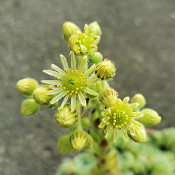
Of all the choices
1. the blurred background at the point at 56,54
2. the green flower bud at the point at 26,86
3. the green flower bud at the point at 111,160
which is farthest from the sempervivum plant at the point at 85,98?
the blurred background at the point at 56,54

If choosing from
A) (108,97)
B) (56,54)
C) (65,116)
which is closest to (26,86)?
(65,116)

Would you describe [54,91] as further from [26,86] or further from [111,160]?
[111,160]

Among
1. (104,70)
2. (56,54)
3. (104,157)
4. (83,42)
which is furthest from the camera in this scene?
(56,54)

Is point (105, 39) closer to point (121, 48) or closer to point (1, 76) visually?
point (121, 48)

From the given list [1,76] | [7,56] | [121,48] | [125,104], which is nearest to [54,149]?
[1,76]

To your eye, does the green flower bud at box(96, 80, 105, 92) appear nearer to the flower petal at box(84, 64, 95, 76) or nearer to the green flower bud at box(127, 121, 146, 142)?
the flower petal at box(84, 64, 95, 76)

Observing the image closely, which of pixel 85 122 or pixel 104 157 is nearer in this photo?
pixel 85 122

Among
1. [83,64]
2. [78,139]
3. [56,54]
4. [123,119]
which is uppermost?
[56,54]

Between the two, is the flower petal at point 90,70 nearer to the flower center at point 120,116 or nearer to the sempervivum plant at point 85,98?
the sempervivum plant at point 85,98
